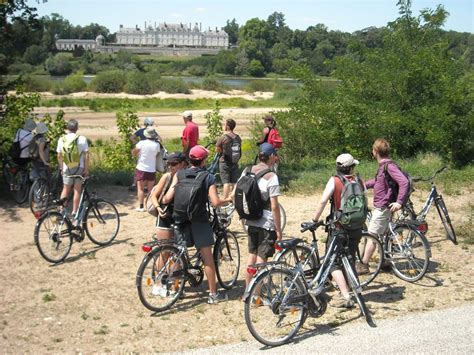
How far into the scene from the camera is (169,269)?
21.7 feet

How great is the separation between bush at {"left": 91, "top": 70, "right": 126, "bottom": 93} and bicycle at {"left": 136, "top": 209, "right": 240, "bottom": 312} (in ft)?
237

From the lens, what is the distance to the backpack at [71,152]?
9359 mm

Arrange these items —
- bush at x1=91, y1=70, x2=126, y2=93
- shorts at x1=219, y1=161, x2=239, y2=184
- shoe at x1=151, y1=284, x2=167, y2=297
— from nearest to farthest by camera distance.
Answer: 1. shoe at x1=151, y1=284, x2=167, y2=297
2. shorts at x1=219, y1=161, x2=239, y2=184
3. bush at x1=91, y1=70, x2=126, y2=93

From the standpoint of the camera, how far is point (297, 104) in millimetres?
18969

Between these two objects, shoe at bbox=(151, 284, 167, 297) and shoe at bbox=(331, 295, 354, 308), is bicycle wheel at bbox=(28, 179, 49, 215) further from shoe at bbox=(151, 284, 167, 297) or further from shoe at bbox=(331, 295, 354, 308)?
shoe at bbox=(331, 295, 354, 308)

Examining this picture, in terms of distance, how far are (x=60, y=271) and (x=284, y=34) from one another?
17475 cm

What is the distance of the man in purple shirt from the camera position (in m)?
7.34

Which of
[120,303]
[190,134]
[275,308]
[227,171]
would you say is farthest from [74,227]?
[275,308]

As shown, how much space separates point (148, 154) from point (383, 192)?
464cm

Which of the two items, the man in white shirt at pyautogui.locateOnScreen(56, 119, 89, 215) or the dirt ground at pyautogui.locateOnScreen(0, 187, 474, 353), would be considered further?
the man in white shirt at pyautogui.locateOnScreen(56, 119, 89, 215)

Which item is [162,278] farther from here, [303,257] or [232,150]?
[232,150]

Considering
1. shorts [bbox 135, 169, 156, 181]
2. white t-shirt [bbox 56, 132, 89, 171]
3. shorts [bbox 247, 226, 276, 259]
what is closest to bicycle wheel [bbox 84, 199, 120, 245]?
white t-shirt [bbox 56, 132, 89, 171]

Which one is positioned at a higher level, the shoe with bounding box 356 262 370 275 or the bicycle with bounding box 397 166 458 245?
the bicycle with bounding box 397 166 458 245

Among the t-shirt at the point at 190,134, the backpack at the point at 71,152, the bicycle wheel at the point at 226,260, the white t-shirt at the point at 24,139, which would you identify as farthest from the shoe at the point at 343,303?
→ the white t-shirt at the point at 24,139
